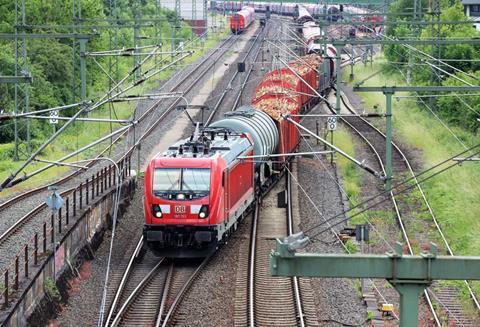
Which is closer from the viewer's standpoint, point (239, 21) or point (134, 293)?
point (134, 293)

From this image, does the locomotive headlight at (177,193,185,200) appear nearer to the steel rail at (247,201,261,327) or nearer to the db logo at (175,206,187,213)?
the db logo at (175,206,187,213)

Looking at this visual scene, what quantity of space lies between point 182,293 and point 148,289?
1.03m

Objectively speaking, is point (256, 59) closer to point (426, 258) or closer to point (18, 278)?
point (18, 278)

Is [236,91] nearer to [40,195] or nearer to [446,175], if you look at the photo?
[446,175]

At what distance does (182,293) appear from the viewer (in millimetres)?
19641

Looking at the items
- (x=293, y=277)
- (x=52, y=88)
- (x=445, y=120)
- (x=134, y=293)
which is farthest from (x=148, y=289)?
(x=52, y=88)

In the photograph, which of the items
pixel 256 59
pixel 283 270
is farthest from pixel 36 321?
pixel 256 59

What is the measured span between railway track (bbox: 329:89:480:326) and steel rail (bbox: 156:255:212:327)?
4537 mm

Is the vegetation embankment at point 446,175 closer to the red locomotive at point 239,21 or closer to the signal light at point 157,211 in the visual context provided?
the signal light at point 157,211

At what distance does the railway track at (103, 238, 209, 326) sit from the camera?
18.2 metres

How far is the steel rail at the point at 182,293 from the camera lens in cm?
1788

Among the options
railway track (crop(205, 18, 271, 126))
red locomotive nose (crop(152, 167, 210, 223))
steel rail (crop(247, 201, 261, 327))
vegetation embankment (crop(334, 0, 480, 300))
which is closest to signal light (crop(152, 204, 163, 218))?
red locomotive nose (crop(152, 167, 210, 223))

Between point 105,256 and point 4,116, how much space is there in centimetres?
878

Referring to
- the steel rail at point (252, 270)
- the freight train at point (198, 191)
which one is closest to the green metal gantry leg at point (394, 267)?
the steel rail at point (252, 270)
